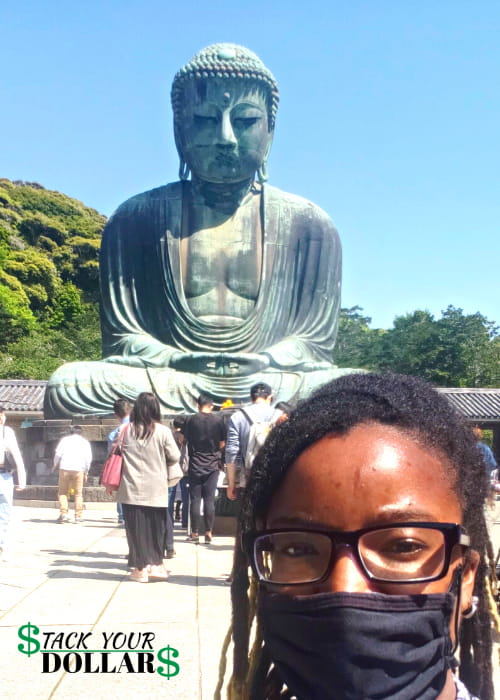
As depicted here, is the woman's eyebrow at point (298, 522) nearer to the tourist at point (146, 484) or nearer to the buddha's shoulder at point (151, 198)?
the tourist at point (146, 484)

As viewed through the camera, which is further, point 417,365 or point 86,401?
point 417,365

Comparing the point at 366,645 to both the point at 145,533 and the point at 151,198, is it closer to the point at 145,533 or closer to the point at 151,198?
the point at 145,533

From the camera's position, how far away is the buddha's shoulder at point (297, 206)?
1405cm

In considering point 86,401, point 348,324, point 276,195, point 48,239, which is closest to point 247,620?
point 86,401

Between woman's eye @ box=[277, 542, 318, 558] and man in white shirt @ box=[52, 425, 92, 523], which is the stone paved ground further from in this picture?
man in white shirt @ box=[52, 425, 92, 523]

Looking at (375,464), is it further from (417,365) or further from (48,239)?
(48,239)

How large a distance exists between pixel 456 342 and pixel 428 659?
91.7 ft

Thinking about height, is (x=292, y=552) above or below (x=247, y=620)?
above

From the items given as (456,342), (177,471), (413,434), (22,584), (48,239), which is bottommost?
(22,584)

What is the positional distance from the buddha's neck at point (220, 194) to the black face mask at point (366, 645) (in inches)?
500

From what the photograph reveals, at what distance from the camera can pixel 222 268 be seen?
1365 centimetres

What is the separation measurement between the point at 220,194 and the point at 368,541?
41.9 ft

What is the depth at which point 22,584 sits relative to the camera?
5.55m

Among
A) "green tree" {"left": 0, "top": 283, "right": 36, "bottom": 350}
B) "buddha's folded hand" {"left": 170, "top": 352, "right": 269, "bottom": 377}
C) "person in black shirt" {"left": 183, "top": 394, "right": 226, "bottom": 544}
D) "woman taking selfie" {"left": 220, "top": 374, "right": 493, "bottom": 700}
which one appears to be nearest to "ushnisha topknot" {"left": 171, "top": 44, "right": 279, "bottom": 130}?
"buddha's folded hand" {"left": 170, "top": 352, "right": 269, "bottom": 377}
